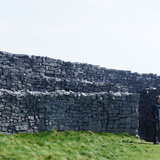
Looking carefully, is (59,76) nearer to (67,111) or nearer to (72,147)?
(67,111)

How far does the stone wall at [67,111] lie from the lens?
1612 cm

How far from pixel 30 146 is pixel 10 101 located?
11.5 ft

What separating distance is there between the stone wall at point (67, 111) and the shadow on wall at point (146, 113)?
4.28 m

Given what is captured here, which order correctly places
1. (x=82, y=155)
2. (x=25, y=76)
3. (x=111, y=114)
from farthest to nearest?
(x=25, y=76) → (x=111, y=114) → (x=82, y=155)

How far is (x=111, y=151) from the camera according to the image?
14.4m

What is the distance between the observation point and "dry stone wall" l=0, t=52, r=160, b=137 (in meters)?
16.3

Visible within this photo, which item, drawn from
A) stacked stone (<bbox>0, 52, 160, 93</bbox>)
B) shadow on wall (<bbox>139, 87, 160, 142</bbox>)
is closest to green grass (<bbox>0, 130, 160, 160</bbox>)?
shadow on wall (<bbox>139, 87, 160, 142</bbox>)

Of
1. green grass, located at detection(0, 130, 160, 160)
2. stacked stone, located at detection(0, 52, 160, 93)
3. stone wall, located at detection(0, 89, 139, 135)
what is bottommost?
green grass, located at detection(0, 130, 160, 160)

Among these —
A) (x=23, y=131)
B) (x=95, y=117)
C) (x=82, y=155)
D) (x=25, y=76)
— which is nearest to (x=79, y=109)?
(x=95, y=117)

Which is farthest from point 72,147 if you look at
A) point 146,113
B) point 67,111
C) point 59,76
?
point 59,76

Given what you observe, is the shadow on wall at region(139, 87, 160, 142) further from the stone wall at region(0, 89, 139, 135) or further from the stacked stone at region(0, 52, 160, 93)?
the stone wall at region(0, 89, 139, 135)

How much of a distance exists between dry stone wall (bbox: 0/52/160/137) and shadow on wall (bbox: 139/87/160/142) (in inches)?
4.2

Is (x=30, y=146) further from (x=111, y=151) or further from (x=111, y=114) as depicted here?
(x=111, y=114)

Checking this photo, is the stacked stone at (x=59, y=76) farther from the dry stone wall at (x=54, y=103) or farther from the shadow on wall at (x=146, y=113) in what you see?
the shadow on wall at (x=146, y=113)
